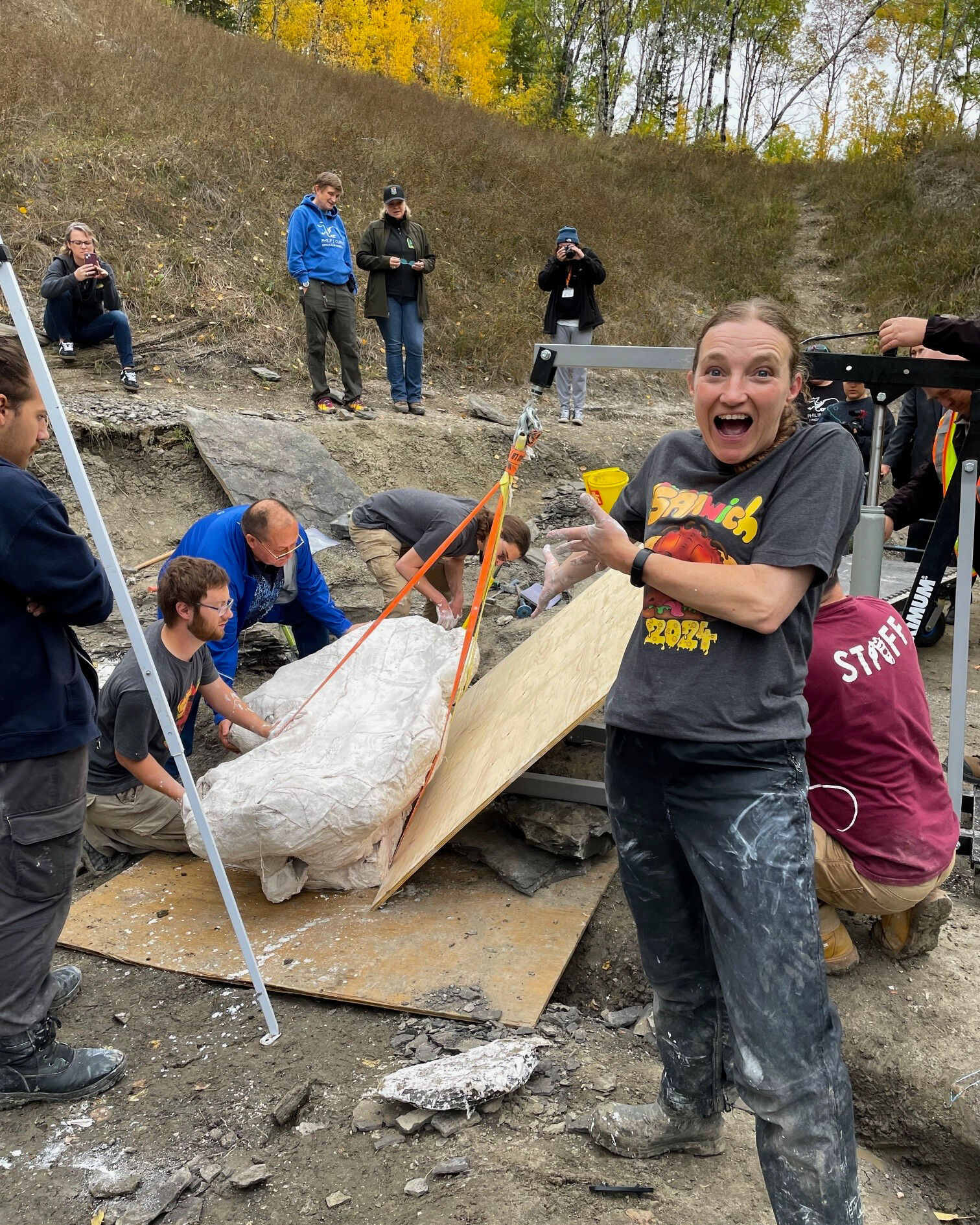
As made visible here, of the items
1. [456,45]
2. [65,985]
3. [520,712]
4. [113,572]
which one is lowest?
[65,985]

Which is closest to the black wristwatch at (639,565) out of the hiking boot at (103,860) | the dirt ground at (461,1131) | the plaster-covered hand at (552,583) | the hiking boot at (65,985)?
the plaster-covered hand at (552,583)

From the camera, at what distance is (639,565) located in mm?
1550

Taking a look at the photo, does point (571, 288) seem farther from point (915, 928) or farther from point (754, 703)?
point (754, 703)

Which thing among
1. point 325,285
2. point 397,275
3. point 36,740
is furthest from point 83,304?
point 36,740

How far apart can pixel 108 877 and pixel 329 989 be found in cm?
144

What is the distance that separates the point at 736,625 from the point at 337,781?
1.74m

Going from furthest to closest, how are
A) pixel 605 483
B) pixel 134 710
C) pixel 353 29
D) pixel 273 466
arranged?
pixel 353 29 < pixel 273 466 < pixel 605 483 < pixel 134 710

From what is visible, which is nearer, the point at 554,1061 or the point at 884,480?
the point at 554,1061

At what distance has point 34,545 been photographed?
82.1 inches

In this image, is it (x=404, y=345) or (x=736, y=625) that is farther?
(x=404, y=345)

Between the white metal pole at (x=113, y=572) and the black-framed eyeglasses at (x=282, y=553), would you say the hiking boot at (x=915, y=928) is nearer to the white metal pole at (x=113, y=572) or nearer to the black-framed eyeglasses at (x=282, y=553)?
the white metal pole at (x=113, y=572)

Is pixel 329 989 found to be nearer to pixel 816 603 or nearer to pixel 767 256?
pixel 816 603

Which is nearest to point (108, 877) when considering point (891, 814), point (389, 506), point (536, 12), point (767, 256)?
point (389, 506)

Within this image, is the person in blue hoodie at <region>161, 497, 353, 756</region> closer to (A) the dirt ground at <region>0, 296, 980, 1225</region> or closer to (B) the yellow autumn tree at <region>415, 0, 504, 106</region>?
(A) the dirt ground at <region>0, 296, 980, 1225</region>
